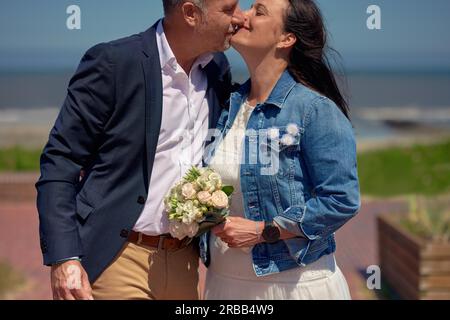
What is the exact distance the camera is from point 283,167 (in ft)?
11.8

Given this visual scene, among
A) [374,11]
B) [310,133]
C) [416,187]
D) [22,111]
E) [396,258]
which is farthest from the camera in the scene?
[22,111]

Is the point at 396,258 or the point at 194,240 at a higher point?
the point at 194,240

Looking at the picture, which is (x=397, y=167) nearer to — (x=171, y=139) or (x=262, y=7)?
(x=262, y=7)

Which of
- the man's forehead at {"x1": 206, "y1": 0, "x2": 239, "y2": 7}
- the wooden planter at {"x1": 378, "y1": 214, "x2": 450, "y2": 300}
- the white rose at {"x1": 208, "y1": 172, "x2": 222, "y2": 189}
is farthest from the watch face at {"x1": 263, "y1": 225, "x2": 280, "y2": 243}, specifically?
the wooden planter at {"x1": 378, "y1": 214, "x2": 450, "y2": 300}

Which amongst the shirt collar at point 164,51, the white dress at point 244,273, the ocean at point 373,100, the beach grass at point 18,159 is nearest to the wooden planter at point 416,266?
the white dress at point 244,273

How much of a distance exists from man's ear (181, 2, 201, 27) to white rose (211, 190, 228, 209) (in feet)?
2.82

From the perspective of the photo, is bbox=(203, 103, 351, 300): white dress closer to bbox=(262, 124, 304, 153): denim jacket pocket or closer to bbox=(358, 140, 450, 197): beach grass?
bbox=(262, 124, 304, 153): denim jacket pocket

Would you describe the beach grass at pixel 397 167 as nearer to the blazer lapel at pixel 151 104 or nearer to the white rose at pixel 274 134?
the white rose at pixel 274 134

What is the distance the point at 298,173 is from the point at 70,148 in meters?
1.03

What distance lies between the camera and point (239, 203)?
147 inches

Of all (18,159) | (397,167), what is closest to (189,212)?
(397,167)
